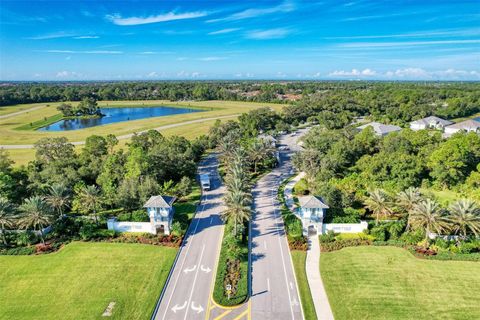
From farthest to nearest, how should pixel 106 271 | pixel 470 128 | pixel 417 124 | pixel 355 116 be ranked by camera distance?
pixel 355 116 < pixel 417 124 < pixel 470 128 < pixel 106 271

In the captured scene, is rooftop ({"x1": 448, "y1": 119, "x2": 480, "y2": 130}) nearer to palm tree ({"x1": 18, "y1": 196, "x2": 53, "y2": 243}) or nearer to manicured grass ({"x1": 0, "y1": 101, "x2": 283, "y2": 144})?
manicured grass ({"x1": 0, "y1": 101, "x2": 283, "y2": 144})

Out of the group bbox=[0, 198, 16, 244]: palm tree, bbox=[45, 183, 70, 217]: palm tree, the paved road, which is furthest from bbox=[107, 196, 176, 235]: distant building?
the paved road

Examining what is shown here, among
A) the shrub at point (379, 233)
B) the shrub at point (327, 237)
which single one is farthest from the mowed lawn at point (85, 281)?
the shrub at point (379, 233)

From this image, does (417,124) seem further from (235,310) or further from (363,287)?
(235,310)

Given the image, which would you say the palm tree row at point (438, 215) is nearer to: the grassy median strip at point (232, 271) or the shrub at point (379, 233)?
the shrub at point (379, 233)

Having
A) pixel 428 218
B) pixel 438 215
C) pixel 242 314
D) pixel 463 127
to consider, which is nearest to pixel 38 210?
pixel 242 314

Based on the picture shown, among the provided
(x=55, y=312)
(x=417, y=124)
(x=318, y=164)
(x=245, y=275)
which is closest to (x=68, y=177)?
(x=55, y=312)

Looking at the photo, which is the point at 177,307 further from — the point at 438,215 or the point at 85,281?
the point at 438,215
